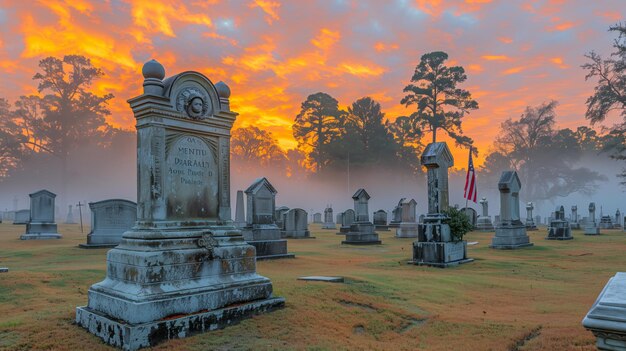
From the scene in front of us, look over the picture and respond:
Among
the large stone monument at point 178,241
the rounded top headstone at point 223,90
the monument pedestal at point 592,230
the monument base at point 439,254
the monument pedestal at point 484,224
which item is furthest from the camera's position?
the monument pedestal at point 484,224

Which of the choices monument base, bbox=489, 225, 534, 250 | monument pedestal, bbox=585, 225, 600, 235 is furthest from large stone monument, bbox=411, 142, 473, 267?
monument pedestal, bbox=585, 225, 600, 235

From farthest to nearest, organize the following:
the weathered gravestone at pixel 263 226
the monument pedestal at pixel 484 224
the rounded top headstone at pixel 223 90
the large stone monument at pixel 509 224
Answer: the monument pedestal at pixel 484 224 → the large stone monument at pixel 509 224 → the weathered gravestone at pixel 263 226 → the rounded top headstone at pixel 223 90

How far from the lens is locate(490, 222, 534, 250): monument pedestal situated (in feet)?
59.6

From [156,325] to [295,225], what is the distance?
68.4ft

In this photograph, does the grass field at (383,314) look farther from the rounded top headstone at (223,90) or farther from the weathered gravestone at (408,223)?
Result: the weathered gravestone at (408,223)

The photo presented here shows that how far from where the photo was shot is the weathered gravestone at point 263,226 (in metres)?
14.4

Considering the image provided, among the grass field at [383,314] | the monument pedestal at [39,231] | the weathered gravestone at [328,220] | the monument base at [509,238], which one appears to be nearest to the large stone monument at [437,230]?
the grass field at [383,314]

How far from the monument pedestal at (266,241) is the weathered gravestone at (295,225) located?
33.6 ft

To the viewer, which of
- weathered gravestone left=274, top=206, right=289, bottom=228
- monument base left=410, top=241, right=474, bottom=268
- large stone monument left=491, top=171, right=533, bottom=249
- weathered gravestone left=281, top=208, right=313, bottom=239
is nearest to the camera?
monument base left=410, top=241, right=474, bottom=268

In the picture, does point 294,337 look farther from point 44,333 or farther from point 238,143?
point 238,143

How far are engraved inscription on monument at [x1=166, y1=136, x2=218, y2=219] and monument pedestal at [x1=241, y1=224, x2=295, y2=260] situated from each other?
788 cm

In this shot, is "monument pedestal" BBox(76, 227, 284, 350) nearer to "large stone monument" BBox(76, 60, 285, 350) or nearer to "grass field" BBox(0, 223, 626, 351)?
"large stone monument" BBox(76, 60, 285, 350)

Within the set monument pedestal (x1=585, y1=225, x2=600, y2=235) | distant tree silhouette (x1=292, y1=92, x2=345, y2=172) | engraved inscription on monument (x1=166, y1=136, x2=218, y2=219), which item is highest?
distant tree silhouette (x1=292, y1=92, x2=345, y2=172)

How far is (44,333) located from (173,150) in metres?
2.77
